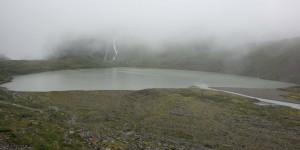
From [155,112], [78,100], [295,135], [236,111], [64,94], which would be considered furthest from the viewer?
[64,94]

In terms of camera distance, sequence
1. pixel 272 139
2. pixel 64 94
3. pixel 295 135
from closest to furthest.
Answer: pixel 272 139 < pixel 295 135 < pixel 64 94

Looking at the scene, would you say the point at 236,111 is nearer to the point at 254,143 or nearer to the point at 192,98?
the point at 192,98

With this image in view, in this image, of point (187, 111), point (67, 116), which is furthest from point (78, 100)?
point (187, 111)

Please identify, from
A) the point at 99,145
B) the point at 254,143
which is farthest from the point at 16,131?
the point at 254,143

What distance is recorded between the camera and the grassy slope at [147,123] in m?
43.1

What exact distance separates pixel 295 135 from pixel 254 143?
47.2 feet

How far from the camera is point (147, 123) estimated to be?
6519cm

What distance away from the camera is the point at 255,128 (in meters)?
66.2

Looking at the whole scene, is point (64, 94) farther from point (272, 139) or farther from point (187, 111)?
point (272, 139)

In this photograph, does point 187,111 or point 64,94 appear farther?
point 64,94

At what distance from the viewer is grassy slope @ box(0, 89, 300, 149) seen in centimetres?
A: 4312

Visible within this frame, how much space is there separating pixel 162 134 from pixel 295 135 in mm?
28964

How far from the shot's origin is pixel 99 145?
40438 mm

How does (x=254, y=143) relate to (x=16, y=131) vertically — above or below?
below
